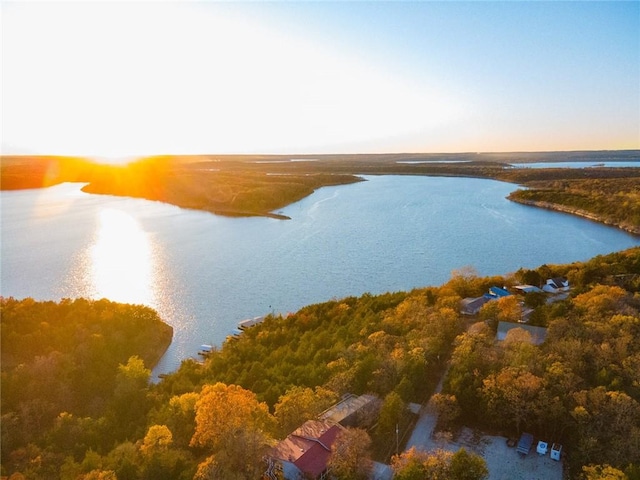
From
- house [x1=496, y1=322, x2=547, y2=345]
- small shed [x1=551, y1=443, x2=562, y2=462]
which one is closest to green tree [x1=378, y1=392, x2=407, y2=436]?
small shed [x1=551, y1=443, x2=562, y2=462]

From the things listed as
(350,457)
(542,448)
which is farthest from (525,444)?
(350,457)

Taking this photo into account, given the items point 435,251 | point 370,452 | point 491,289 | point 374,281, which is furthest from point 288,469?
point 435,251

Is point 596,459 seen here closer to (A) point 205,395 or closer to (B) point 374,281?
(A) point 205,395

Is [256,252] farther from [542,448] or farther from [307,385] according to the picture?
[542,448]

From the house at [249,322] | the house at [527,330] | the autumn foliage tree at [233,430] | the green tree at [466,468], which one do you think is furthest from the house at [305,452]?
the house at [249,322]

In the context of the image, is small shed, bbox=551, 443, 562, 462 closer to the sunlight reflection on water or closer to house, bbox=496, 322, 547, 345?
house, bbox=496, 322, 547, 345
